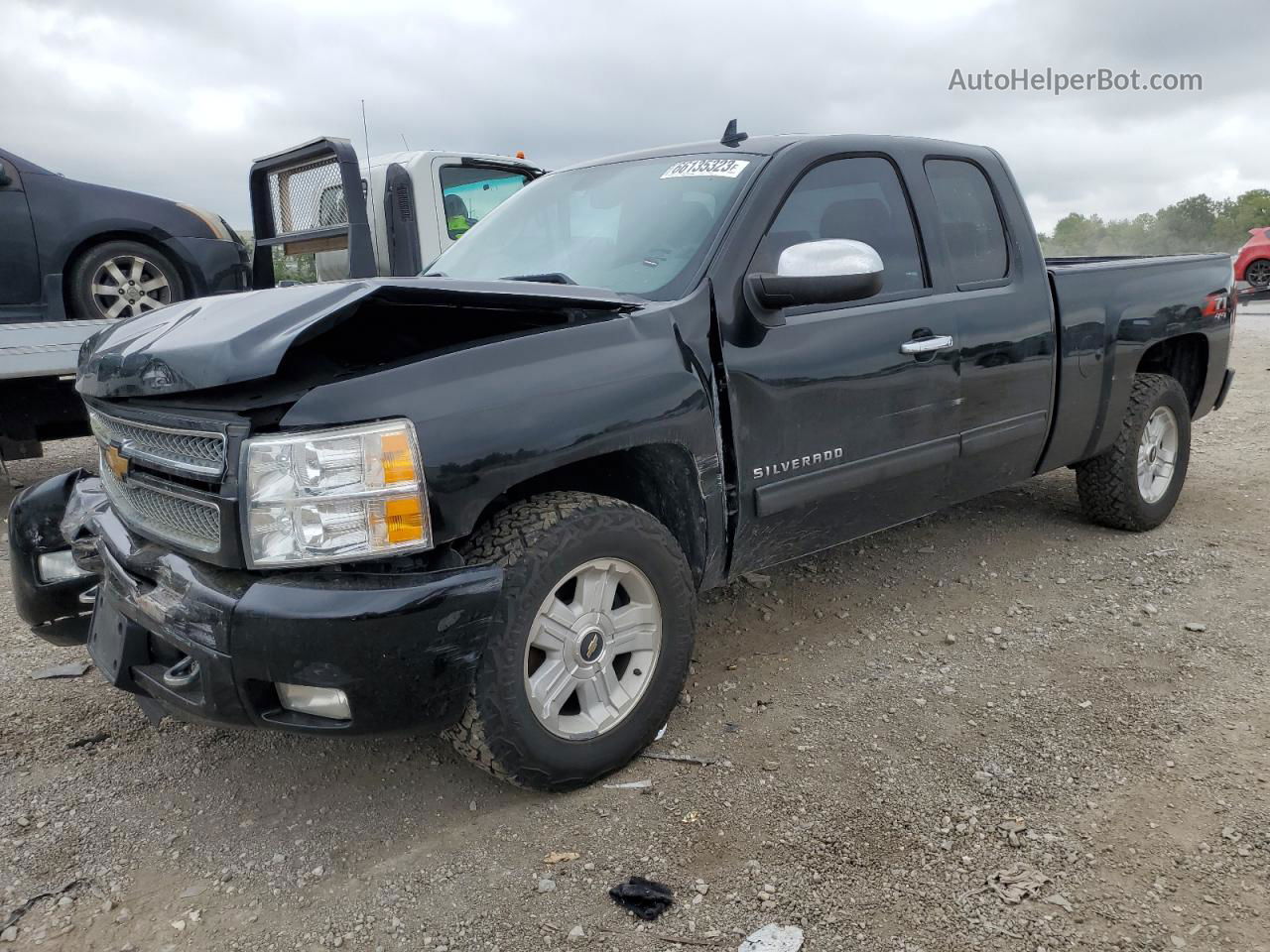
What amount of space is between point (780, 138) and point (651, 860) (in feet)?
7.69

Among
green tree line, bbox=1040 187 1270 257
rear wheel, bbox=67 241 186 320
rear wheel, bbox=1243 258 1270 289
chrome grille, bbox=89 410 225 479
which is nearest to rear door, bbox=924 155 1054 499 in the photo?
chrome grille, bbox=89 410 225 479

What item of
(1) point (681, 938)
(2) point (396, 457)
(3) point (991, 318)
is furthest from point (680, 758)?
(3) point (991, 318)

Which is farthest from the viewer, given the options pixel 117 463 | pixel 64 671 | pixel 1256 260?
pixel 1256 260

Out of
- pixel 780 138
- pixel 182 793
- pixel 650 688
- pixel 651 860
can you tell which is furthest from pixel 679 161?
pixel 182 793

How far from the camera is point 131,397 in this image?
238 centimetres

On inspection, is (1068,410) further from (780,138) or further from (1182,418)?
(780,138)

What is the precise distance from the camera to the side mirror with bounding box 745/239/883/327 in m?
2.72

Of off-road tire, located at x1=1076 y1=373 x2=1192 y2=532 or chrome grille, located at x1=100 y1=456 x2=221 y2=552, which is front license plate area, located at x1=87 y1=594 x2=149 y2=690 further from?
off-road tire, located at x1=1076 y1=373 x2=1192 y2=532

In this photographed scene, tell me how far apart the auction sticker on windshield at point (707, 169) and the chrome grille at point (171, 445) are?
1.78 meters

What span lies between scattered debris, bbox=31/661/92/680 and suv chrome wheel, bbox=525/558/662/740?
78.1 inches

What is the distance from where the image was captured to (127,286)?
639 cm

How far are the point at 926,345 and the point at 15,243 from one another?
5637mm

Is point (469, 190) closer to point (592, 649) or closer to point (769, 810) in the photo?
point (592, 649)

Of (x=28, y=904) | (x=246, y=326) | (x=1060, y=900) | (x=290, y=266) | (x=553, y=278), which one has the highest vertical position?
(x=290, y=266)
